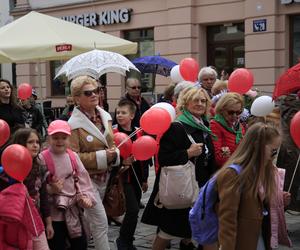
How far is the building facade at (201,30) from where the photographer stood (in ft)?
48.0

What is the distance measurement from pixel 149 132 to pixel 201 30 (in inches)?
477

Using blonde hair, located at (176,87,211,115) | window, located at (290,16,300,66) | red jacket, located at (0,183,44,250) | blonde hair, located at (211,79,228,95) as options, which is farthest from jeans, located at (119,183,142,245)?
window, located at (290,16,300,66)

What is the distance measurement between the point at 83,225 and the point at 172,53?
12807 millimetres

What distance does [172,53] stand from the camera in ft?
55.7

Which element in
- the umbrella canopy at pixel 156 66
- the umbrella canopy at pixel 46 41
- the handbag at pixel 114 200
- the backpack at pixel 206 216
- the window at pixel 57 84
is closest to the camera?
the backpack at pixel 206 216

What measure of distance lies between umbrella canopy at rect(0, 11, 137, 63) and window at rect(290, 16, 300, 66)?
609cm

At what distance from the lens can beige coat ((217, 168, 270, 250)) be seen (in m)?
3.32

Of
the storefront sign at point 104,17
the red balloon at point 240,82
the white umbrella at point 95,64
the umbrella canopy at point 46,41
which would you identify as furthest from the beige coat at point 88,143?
the storefront sign at point 104,17

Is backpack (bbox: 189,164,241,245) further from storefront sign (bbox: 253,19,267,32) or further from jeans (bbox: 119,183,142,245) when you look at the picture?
storefront sign (bbox: 253,19,267,32)

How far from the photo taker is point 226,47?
53.8 feet

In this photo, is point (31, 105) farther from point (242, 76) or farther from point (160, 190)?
point (160, 190)

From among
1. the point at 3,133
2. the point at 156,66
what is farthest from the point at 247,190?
the point at 156,66

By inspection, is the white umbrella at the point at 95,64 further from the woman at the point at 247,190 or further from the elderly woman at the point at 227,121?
the woman at the point at 247,190

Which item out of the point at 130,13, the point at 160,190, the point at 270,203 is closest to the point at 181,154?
the point at 160,190
